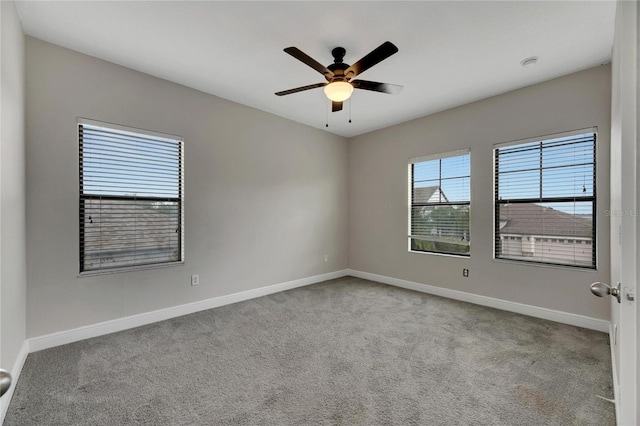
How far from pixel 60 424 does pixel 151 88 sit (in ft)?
9.95

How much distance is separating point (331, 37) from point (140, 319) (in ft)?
11.1

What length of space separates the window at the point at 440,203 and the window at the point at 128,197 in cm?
339

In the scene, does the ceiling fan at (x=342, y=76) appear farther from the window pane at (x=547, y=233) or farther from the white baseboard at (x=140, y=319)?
the white baseboard at (x=140, y=319)

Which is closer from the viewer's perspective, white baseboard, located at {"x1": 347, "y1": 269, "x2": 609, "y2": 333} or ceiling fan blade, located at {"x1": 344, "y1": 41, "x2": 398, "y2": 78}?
ceiling fan blade, located at {"x1": 344, "y1": 41, "x2": 398, "y2": 78}

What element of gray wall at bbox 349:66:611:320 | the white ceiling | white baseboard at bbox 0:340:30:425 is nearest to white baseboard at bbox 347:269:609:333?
gray wall at bbox 349:66:611:320

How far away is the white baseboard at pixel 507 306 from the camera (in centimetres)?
296

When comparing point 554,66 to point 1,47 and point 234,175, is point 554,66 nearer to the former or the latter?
point 234,175

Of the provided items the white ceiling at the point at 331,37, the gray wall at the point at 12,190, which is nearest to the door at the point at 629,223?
the white ceiling at the point at 331,37

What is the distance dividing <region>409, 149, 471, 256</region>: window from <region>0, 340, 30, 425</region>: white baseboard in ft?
14.5

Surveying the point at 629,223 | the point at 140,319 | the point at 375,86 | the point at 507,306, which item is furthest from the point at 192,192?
the point at 507,306

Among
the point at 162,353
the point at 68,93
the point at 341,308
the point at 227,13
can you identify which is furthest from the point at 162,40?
the point at 341,308

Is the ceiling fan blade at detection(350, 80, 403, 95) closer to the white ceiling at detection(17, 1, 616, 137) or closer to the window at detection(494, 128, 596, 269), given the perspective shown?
the white ceiling at detection(17, 1, 616, 137)

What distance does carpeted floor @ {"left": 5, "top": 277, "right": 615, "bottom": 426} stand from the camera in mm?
1753

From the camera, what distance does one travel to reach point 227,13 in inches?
87.0
